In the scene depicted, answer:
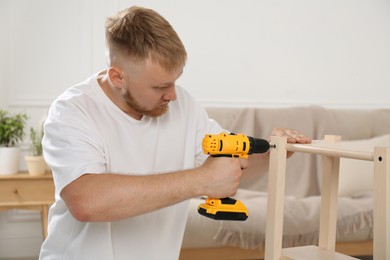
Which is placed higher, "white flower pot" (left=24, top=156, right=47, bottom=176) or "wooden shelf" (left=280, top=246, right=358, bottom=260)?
"white flower pot" (left=24, top=156, right=47, bottom=176)

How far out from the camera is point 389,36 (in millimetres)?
4688

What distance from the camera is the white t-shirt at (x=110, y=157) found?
1.62m

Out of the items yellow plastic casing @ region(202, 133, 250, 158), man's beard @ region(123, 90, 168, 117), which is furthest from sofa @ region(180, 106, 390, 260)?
yellow plastic casing @ region(202, 133, 250, 158)

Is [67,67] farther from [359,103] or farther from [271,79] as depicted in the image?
[359,103]

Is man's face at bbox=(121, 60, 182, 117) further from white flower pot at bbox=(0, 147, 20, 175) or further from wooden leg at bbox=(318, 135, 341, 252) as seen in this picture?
white flower pot at bbox=(0, 147, 20, 175)

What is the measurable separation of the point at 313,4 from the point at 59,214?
323 cm

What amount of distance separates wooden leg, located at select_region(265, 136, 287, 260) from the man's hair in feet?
1.21

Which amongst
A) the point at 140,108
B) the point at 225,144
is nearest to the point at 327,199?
the point at 225,144

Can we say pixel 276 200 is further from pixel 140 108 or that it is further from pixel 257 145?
pixel 140 108

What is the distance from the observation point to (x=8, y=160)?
3668mm

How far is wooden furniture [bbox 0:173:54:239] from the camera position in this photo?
3.56 meters

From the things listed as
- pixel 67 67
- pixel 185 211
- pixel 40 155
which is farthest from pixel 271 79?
pixel 185 211

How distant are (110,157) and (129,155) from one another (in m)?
0.06

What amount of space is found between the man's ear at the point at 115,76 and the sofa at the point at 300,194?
1616 mm
